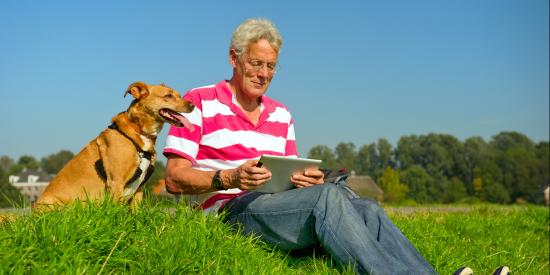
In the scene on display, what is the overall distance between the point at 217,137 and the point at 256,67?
72 cm

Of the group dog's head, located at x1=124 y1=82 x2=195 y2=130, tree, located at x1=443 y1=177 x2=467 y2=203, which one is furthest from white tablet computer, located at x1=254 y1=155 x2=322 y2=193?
tree, located at x1=443 y1=177 x2=467 y2=203

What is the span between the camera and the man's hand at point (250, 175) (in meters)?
3.99

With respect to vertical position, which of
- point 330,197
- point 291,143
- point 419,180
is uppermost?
point 291,143

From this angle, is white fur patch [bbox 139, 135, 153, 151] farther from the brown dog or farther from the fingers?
the fingers

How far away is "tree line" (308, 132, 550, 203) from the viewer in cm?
8750

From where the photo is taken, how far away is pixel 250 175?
403 cm

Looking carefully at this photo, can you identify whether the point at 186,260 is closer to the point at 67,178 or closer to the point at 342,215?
the point at 342,215

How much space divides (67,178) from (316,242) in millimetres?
2525

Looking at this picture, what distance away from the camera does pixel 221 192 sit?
488cm

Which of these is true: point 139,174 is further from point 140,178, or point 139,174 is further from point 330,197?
point 330,197

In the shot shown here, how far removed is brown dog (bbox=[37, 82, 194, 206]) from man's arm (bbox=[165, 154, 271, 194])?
0.59 meters

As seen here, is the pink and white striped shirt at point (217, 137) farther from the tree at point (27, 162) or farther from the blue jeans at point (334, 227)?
the tree at point (27, 162)

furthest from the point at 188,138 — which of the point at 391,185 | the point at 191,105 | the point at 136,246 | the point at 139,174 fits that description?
the point at 391,185

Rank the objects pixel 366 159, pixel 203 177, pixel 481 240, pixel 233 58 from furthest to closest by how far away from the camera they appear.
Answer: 1. pixel 366 159
2. pixel 481 240
3. pixel 233 58
4. pixel 203 177
